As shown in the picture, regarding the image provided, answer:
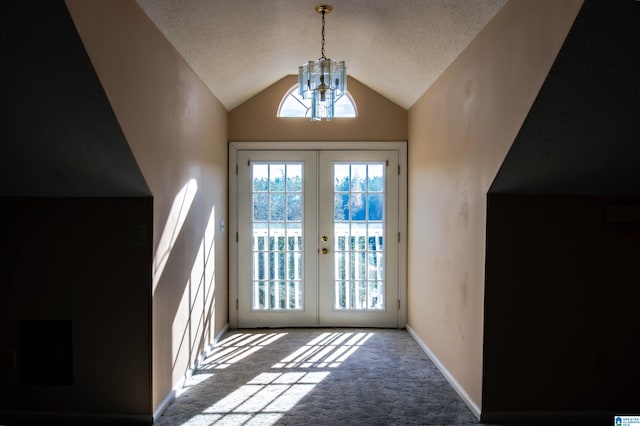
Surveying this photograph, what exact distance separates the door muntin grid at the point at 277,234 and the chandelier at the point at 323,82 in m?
2.21

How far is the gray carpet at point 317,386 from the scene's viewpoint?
304cm

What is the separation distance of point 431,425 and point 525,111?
1.93 meters

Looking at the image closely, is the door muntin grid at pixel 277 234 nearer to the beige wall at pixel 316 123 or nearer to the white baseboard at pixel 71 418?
the beige wall at pixel 316 123

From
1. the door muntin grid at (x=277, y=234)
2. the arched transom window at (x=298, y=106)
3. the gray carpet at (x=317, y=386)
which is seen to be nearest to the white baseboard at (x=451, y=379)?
the gray carpet at (x=317, y=386)

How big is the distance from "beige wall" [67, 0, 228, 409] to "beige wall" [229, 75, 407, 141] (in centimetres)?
59

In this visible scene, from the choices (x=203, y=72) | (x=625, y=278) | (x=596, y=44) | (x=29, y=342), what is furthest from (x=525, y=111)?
(x=29, y=342)

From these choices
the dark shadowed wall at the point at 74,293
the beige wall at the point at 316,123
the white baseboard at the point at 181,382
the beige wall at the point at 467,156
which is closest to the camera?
the beige wall at the point at 467,156

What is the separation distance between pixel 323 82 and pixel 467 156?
111cm

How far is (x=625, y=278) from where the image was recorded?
3008 millimetres

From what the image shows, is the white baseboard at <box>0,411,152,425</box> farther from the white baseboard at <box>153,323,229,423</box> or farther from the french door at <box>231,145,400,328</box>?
the french door at <box>231,145,400,328</box>

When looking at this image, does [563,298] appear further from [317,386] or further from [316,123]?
[316,123]

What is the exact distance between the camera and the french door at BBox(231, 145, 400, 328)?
5.30m

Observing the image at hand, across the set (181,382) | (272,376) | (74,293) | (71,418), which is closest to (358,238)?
(272,376)

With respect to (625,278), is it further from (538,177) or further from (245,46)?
(245,46)
